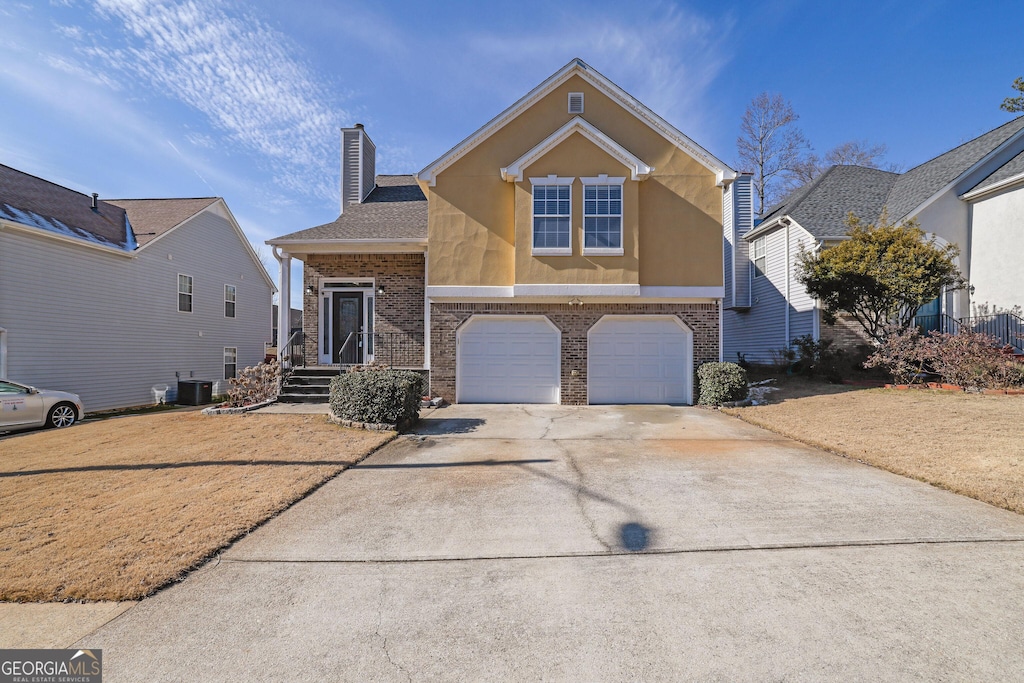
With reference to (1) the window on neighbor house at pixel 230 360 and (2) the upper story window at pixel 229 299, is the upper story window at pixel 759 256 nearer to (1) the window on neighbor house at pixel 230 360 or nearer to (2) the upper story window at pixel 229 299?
(2) the upper story window at pixel 229 299

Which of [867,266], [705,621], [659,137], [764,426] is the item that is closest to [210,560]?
[705,621]

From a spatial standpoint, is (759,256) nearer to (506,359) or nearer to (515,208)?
(515,208)

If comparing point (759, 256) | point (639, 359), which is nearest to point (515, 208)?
point (639, 359)

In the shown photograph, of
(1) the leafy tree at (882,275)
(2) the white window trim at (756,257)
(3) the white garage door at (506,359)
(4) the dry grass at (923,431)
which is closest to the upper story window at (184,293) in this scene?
(3) the white garage door at (506,359)

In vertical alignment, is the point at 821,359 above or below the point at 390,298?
below

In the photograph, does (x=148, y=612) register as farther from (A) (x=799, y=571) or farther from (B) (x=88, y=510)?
(A) (x=799, y=571)

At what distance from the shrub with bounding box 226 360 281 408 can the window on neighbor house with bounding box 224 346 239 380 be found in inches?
429

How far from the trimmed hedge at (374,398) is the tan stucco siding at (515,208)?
13.6 ft

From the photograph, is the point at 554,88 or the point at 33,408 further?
the point at 554,88

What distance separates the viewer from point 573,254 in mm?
12227

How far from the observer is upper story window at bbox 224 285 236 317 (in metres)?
21.6

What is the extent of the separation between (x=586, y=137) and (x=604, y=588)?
11.5m

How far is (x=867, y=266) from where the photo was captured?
1245 cm

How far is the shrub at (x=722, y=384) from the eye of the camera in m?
11.6
